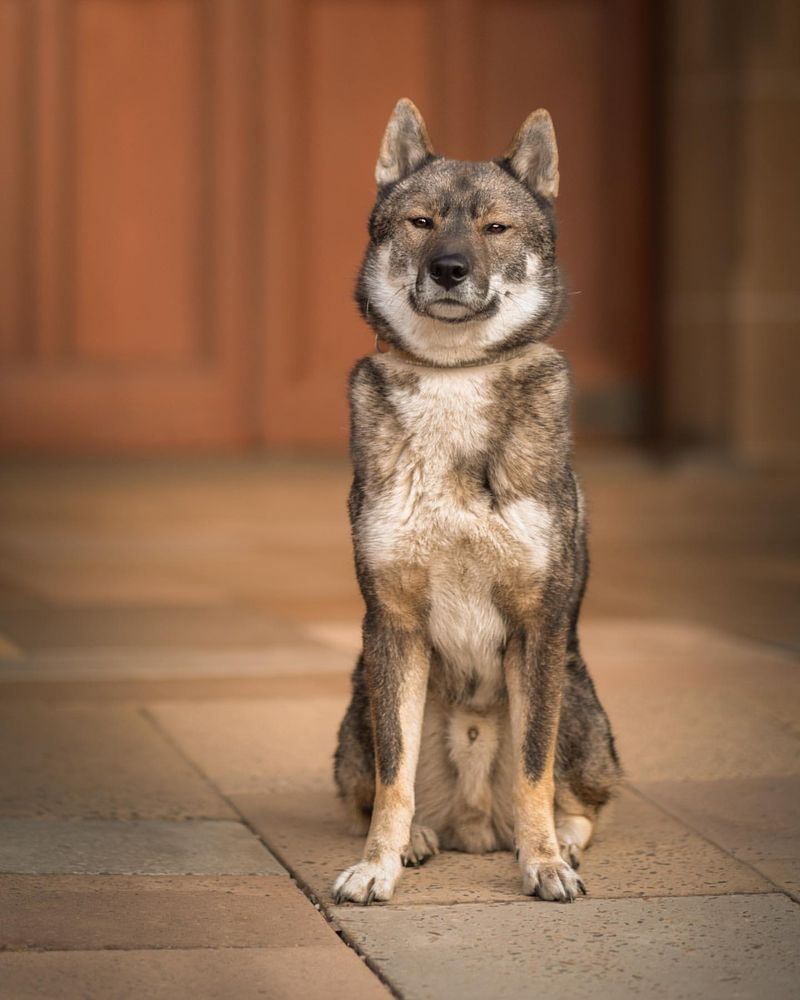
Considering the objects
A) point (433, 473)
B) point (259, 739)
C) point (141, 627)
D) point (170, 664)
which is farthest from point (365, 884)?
point (141, 627)

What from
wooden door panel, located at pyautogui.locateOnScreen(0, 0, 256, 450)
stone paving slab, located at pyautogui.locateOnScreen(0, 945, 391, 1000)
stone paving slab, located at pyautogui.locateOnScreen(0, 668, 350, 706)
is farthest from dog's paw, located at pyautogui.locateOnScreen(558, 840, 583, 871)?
wooden door panel, located at pyautogui.locateOnScreen(0, 0, 256, 450)

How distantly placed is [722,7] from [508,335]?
736 centimetres

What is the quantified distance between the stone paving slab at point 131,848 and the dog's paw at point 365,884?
229mm

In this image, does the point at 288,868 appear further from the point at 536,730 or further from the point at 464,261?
the point at 464,261

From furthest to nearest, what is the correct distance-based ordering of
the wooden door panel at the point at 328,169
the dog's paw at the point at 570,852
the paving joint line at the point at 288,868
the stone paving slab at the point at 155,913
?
1. the wooden door panel at the point at 328,169
2. the dog's paw at the point at 570,852
3. the stone paving slab at the point at 155,913
4. the paving joint line at the point at 288,868

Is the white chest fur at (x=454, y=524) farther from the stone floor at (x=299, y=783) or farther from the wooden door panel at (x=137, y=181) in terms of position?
the wooden door panel at (x=137, y=181)

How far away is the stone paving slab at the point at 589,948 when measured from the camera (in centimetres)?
328

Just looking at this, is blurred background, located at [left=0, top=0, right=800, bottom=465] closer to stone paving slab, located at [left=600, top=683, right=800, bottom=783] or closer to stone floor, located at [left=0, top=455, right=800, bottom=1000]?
stone floor, located at [left=0, top=455, right=800, bottom=1000]

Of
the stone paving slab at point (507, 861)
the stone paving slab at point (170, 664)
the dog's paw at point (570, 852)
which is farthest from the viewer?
the stone paving slab at point (170, 664)

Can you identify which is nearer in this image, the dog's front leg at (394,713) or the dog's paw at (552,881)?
the dog's paw at (552,881)

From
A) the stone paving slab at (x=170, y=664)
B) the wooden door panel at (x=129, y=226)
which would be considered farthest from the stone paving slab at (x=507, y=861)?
the wooden door panel at (x=129, y=226)

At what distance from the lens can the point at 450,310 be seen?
157 inches

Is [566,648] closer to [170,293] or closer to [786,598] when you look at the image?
[786,598]

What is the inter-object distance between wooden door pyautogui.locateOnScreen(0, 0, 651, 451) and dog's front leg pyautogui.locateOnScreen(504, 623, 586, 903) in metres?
7.11
